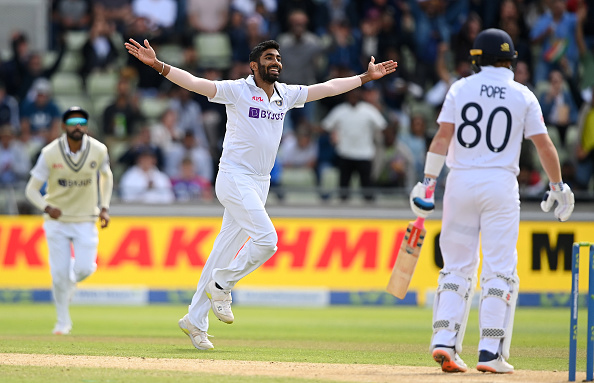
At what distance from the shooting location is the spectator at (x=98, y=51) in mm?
18797

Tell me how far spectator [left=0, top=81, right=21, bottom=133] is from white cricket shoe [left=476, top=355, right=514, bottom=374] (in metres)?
12.7

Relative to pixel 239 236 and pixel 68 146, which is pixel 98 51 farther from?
pixel 239 236

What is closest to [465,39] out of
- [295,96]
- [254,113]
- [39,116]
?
[39,116]

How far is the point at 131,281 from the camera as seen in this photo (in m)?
15.7

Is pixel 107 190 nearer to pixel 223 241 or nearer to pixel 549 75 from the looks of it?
pixel 223 241

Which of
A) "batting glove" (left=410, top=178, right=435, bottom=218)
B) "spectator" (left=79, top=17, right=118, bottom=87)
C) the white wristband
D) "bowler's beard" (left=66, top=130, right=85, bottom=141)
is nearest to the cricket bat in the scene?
"batting glove" (left=410, top=178, right=435, bottom=218)

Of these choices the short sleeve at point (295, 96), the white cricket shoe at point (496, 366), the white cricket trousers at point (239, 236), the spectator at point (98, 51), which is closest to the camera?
the white cricket shoe at point (496, 366)

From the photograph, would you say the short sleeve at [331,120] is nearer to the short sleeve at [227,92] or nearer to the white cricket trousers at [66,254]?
the white cricket trousers at [66,254]

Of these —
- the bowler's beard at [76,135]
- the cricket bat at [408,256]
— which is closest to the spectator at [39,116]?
the bowler's beard at [76,135]

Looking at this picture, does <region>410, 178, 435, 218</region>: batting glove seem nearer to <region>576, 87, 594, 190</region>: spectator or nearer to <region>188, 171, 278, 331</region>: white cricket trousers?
<region>188, 171, 278, 331</region>: white cricket trousers

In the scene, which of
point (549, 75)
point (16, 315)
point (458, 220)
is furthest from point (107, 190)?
point (549, 75)

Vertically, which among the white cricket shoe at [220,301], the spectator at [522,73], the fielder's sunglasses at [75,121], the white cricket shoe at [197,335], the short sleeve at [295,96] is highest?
the spectator at [522,73]

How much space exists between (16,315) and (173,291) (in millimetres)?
2733

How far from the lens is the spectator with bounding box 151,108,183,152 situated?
1709 cm
